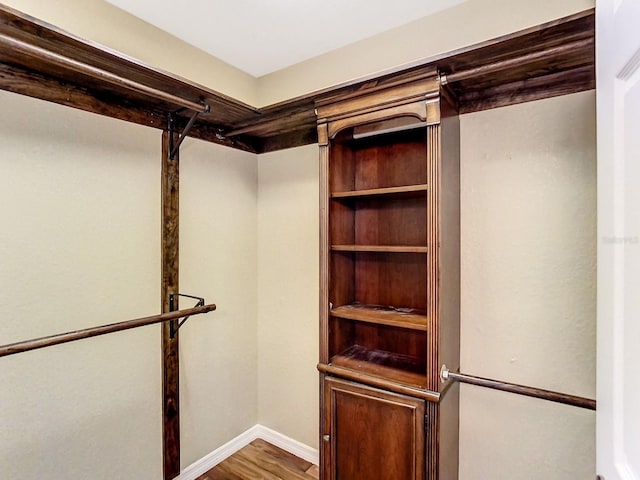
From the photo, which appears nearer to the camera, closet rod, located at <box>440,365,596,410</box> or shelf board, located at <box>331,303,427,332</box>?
closet rod, located at <box>440,365,596,410</box>

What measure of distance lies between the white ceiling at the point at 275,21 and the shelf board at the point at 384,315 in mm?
1470

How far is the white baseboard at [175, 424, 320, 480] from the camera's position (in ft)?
6.96

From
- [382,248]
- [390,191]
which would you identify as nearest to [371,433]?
[382,248]

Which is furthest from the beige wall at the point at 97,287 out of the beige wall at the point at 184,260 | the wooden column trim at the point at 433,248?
the wooden column trim at the point at 433,248

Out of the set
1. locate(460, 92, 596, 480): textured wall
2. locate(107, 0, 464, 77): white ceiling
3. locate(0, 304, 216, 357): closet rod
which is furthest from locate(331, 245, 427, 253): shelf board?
locate(107, 0, 464, 77): white ceiling

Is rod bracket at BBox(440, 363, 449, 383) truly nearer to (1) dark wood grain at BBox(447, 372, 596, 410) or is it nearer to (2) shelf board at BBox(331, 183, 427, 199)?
(1) dark wood grain at BBox(447, 372, 596, 410)

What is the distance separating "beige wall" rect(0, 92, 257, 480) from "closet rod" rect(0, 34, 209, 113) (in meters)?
Result: 0.41

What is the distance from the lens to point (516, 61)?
4.21 feet

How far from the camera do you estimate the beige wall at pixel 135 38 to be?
147cm

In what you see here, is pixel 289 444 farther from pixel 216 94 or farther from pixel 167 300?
pixel 216 94

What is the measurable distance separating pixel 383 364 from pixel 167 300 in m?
→ 1.23

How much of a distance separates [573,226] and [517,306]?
42 centimetres

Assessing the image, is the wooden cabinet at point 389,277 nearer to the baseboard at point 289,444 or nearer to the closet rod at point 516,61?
the closet rod at point 516,61

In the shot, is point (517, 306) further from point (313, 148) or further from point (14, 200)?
point (14, 200)
